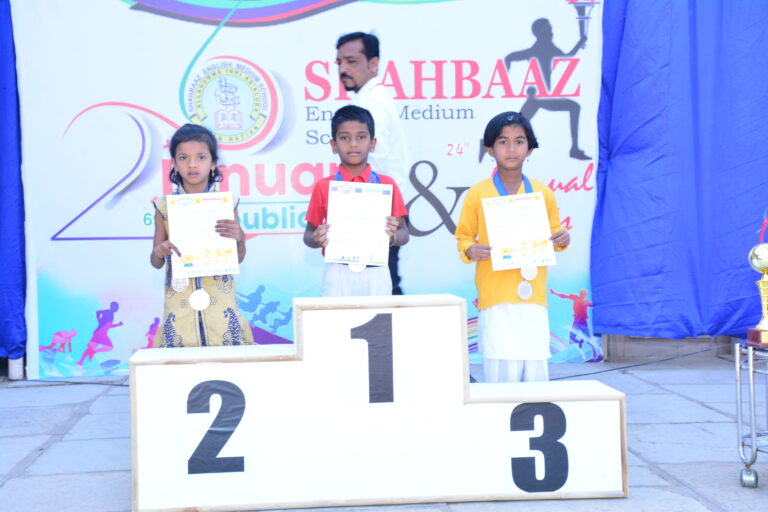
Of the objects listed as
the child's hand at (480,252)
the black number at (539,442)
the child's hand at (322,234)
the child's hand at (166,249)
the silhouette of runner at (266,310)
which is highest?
the child's hand at (322,234)

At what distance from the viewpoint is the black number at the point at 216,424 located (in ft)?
7.84

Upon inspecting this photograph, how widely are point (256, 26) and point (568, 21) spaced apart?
1882 mm

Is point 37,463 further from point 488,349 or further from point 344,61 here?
point 344,61

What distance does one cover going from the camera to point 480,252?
3014 mm

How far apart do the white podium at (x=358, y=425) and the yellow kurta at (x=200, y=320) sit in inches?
18.7

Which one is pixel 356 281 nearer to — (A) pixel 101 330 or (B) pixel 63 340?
(A) pixel 101 330

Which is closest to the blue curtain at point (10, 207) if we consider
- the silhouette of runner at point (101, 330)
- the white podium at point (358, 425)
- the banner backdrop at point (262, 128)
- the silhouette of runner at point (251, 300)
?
the banner backdrop at point (262, 128)

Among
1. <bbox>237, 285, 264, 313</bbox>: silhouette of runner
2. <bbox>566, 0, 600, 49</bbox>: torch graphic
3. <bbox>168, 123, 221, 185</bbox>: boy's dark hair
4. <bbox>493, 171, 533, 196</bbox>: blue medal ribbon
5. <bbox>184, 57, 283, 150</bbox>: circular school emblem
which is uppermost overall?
<bbox>566, 0, 600, 49</bbox>: torch graphic

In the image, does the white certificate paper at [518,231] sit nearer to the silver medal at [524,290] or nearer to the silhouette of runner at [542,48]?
the silver medal at [524,290]

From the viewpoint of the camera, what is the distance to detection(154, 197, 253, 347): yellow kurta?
9.71ft

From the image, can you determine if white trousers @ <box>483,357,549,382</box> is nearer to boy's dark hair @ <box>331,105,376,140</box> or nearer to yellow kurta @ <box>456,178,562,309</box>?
yellow kurta @ <box>456,178,562,309</box>

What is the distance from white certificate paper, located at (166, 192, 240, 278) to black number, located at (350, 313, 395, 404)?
27.7 inches

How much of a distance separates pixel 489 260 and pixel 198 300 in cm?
110

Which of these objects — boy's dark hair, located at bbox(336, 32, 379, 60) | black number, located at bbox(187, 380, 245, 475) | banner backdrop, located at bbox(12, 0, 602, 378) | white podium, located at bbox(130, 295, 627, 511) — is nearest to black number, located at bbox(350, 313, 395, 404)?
white podium, located at bbox(130, 295, 627, 511)
